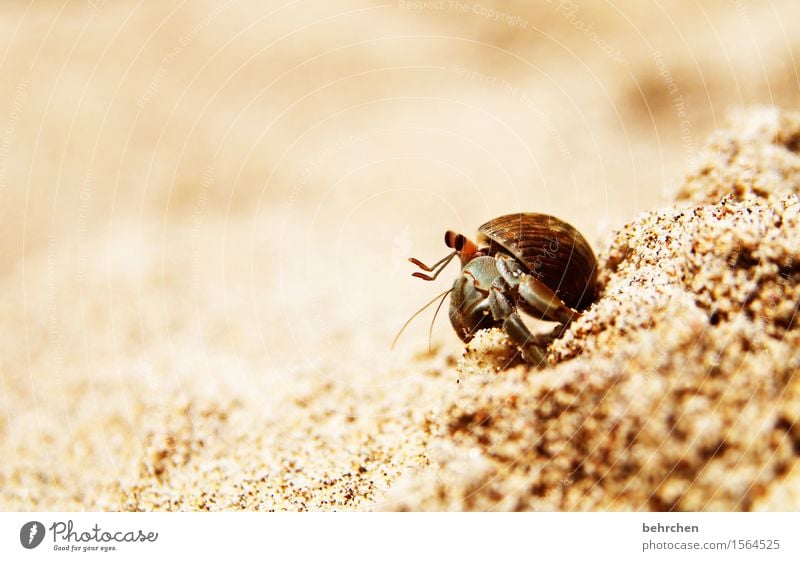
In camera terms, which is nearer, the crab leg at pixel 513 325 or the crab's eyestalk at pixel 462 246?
the crab leg at pixel 513 325

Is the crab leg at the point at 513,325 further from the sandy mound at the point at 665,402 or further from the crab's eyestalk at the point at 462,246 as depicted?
the crab's eyestalk at the point at 462,246

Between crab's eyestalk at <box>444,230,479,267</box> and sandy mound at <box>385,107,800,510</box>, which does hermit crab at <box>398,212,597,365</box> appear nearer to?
crab's eyestalk at <box>444,230,479,267</box>
